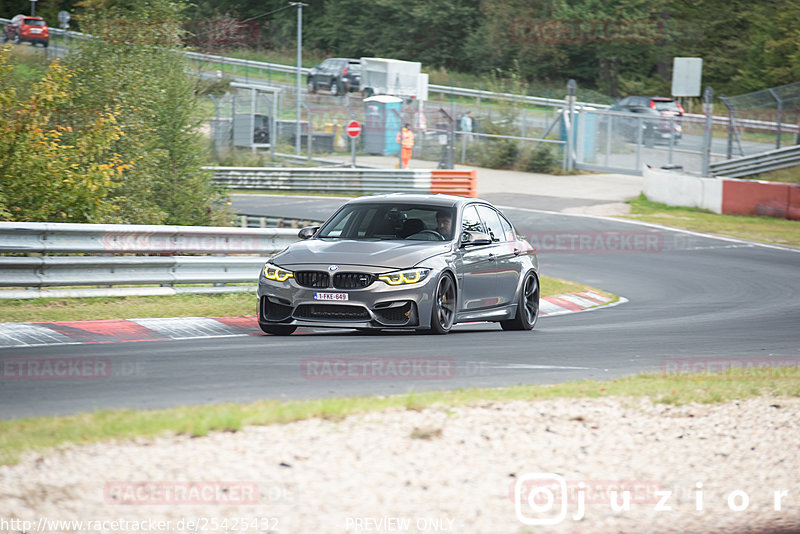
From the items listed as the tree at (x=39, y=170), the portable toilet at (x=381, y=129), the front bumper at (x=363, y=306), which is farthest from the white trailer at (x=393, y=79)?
the front bumper at (x=363, y=306)

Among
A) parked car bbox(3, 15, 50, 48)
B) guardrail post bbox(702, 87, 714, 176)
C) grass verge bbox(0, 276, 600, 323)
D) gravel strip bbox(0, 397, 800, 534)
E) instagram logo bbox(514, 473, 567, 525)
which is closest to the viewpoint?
gravel strip bbox(0, 397, 800, 534)

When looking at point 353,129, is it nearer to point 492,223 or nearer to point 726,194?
point 726,194

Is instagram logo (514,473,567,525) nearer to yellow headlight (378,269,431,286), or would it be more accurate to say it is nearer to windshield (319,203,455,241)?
yellow headlight (378,269,431,286)

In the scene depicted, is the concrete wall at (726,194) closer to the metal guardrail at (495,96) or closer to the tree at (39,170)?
the metal guardrail at (495,96)

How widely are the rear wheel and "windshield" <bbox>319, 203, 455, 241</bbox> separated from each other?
118cm

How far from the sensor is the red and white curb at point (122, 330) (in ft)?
33.7

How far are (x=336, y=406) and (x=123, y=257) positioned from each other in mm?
6862

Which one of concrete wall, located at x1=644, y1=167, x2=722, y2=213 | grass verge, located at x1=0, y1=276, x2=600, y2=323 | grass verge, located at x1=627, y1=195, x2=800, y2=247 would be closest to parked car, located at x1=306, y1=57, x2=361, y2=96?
concrete wall, located at x1=644, y1=167, x2=722, y2=213

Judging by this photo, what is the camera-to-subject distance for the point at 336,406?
22.7ft

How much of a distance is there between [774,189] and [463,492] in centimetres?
2695

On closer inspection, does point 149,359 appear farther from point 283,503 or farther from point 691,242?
point 691,242

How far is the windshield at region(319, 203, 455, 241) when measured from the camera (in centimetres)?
1194

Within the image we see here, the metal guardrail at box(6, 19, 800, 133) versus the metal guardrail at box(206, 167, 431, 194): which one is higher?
the metal guardrail at box(6, 19, 800, 133)

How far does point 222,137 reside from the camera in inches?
1726
